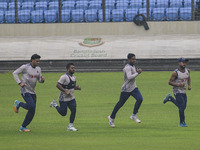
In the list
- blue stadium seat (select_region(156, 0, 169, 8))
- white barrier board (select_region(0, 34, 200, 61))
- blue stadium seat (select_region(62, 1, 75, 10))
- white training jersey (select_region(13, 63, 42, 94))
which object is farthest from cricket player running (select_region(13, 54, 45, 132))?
blue stadium seat (select_region(62, 1, 75, 10))

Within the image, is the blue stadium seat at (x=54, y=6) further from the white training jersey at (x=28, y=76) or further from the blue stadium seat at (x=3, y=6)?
the white training jersey at (x=28, y=76)

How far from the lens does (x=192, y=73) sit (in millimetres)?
29438

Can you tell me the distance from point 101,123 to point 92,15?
2045 cm

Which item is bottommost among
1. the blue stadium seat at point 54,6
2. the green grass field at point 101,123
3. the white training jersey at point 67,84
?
the green grass field at point 101,123

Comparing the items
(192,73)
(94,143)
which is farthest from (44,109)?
(192,73)

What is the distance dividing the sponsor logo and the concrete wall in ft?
3.47

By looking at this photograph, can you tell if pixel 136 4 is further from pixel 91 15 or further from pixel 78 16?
pixel 78 16

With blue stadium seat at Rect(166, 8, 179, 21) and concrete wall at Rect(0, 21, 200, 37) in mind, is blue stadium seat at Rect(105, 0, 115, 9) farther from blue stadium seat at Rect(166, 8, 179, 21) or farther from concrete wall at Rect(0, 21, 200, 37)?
blue stadium seat at Rect(166, 8, 179, 21)

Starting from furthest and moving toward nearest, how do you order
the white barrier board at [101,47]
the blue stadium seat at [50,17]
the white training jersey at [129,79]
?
1. the blue stadium seat at [50,17]
2. the white barrier board at [101,47]
3. the white training jersey at [129,79]

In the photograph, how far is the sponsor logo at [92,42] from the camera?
108 feet

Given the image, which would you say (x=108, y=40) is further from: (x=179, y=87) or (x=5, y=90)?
(x=179, y=87)

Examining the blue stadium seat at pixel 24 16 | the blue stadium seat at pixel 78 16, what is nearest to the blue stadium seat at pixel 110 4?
the blue stadium seat at pixel 78 16

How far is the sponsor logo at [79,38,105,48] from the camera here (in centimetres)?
3288

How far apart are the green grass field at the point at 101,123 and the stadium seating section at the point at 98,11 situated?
28.1 ft
